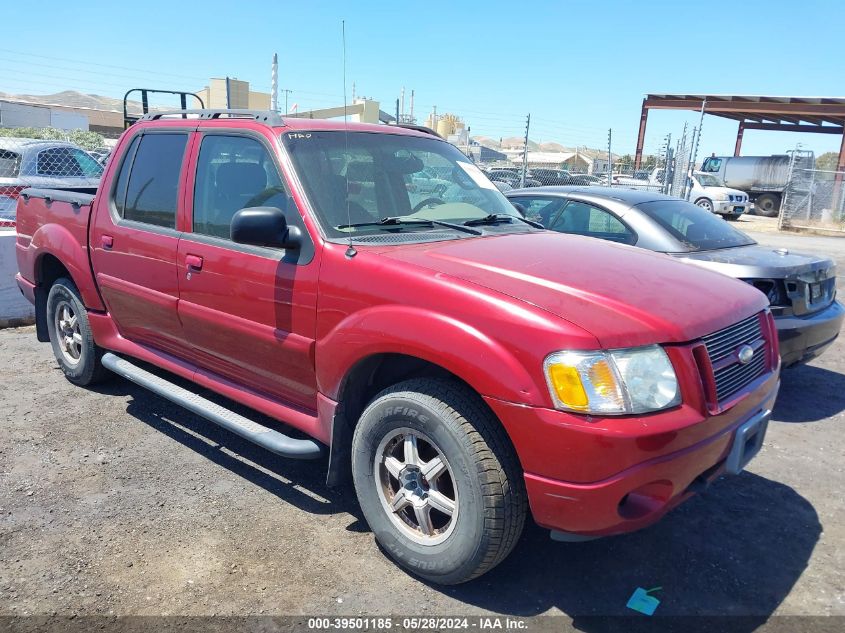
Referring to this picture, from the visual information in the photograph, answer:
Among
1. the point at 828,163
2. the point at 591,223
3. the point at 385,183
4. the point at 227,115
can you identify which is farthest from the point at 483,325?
the point at 828,163

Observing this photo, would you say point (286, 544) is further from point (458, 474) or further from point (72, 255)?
point (72, 255)

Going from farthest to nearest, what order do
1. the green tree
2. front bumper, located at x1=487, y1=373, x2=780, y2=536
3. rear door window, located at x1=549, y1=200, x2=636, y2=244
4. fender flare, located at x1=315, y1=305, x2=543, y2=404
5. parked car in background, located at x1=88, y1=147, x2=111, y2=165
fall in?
the green tree < parked car in background, located at x1=88, y1=147, x2=111, y2=165 < rear door window, located at x1=549, y1=200, x2=636, y2=244 < fender flare, located at x1=315, y1=305, x2=543, y2=404 < front bumper, located at x1=487, y1=373, x2=780, y2=536

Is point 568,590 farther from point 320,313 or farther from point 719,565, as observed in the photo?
→ point 320,313

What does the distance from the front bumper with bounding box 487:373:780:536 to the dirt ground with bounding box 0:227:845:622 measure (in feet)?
1.93

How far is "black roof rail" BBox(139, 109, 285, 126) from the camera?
3678mm

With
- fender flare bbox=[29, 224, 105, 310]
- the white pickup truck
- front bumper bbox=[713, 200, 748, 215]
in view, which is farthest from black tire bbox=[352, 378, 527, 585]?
front bumper bbox=[713, 200, 748, 215]

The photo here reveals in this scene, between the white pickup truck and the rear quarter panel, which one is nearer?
the rear quarter panel

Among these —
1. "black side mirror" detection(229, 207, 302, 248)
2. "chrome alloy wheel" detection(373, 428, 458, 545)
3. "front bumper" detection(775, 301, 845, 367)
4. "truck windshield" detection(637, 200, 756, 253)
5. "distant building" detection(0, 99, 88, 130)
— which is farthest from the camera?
"distant building" detection(0, 99, 88, 130)

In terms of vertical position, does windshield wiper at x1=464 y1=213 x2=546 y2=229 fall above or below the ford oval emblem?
above

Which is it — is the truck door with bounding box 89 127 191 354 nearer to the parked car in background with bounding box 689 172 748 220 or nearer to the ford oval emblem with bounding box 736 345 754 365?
the ford oval emblem with bounding box 736 345 754 365

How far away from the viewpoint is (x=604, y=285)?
2.80m

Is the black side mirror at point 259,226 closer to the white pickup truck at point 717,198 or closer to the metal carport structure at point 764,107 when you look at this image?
the white pickup truck at point 717,198

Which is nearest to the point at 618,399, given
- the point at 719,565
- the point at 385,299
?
the point at 385,299

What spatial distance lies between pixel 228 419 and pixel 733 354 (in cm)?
255
